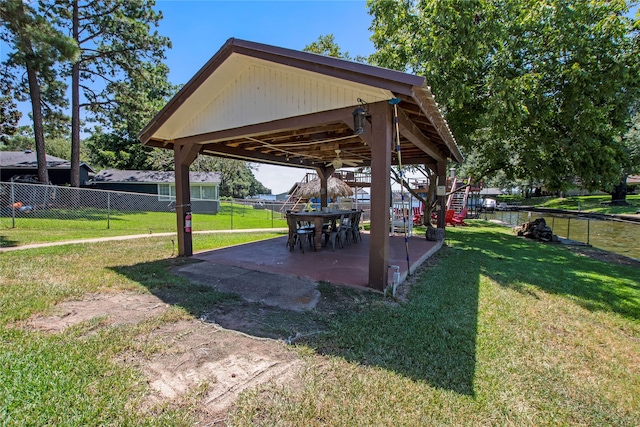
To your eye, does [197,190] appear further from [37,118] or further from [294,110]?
[294,110]

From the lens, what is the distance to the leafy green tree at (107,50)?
15.7m

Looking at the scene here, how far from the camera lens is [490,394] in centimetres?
225

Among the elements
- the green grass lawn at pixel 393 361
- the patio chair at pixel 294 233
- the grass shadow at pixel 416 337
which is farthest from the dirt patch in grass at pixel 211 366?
the patio chair at pixel 294 233

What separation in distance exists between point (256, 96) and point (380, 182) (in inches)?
109

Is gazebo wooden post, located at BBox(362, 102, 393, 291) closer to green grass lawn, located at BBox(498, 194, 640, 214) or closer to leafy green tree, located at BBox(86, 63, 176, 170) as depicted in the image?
green grass lawn, located at BBox(498, 194, 640, 214)

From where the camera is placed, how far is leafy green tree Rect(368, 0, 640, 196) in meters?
8.05

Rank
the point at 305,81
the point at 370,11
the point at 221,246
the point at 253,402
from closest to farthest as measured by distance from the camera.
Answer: the point at 253,402 → the point at 305,81 → the point at 221,246 → the point at 370,11

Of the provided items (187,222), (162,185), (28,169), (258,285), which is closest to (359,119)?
(258,285)

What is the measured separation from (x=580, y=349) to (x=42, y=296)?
20.7 feet

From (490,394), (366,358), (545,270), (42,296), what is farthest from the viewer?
(545,270)

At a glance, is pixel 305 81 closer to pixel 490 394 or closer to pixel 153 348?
pixel 153 348

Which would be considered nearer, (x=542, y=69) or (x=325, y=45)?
(x=542, y=69)

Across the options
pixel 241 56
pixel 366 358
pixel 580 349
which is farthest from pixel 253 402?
pixel 241 56

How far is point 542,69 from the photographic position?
8852 millimetres
